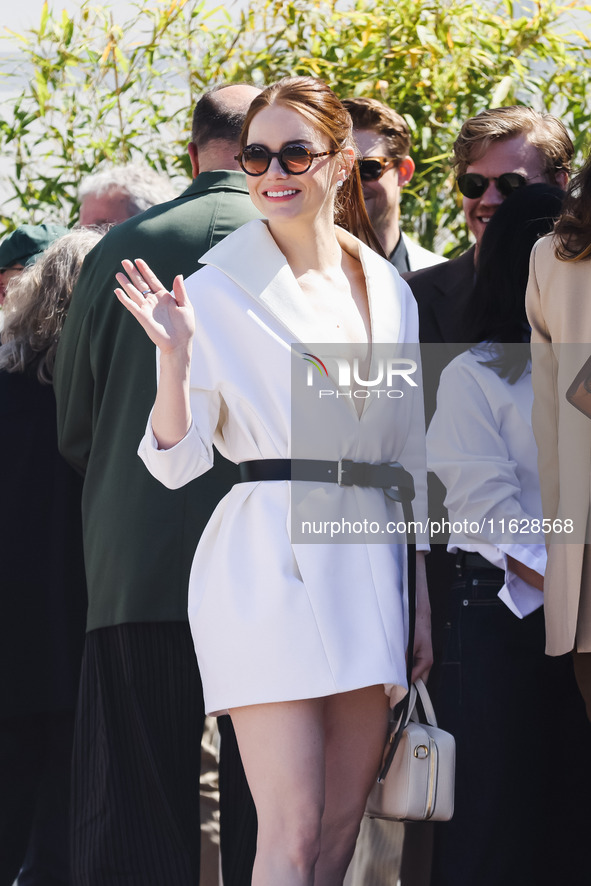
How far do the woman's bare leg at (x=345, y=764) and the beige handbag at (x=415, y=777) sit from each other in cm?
4

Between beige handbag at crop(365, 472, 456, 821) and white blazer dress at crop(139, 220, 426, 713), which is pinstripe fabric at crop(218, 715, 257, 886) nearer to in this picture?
beige handbag at crop(365, 472, 456, 821)

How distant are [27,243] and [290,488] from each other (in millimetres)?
1961

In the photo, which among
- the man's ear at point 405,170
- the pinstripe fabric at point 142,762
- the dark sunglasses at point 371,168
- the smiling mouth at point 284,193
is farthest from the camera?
the man's ear at point 405,170

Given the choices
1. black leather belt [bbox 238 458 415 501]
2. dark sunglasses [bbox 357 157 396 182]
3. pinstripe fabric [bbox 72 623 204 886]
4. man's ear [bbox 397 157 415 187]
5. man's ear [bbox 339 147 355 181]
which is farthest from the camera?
man's ear [bbox 397 157 415 187]

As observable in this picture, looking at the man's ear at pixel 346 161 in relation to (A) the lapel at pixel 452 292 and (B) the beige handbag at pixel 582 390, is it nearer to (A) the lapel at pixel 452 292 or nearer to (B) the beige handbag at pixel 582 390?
(B) the beige handbag at pixel 582 390

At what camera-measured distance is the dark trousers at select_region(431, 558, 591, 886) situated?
120 inches

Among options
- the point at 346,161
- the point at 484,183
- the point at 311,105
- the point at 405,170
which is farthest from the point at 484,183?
the point at 311,105

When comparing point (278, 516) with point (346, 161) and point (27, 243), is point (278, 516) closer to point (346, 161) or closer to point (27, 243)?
point (346, 161)

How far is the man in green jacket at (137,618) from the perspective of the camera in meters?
3.31

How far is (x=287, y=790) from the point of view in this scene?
8.17 ft

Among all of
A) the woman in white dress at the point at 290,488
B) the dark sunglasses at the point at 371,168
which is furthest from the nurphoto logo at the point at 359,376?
the dark sunglasses at the point at 371,168

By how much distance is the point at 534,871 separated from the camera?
10.1ft

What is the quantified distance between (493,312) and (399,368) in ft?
1.64

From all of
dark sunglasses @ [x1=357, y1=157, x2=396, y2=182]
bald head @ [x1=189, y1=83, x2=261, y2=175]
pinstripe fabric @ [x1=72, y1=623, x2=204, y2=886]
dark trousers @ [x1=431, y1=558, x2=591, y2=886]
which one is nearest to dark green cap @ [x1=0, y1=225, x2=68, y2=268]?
bald head @ [x1=189, y1=83, x2=261, y2=175]
